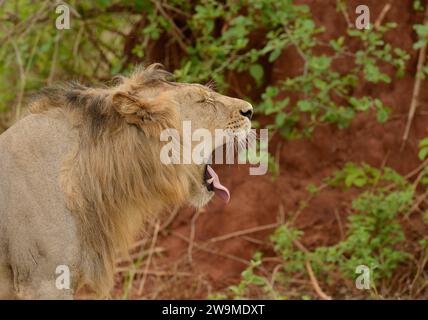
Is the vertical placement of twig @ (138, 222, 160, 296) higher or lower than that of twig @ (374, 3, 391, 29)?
lower

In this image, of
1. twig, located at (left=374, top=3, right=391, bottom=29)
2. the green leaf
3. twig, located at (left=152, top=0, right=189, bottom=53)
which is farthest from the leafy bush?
twig, located at (left=152, top=0, right=189, bottom=53)

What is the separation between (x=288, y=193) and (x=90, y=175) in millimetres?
3033

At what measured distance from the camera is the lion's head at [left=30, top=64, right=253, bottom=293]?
4.25 metres

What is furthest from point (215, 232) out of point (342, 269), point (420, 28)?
point (420, 28)

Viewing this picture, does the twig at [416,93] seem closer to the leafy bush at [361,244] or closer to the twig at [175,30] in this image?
the leafy bush at [361,244]

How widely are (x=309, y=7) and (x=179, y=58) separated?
46.4 inches

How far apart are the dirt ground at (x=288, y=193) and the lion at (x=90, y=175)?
8.24ft

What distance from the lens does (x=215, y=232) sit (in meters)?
7.18

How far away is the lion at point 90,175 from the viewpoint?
4.09m

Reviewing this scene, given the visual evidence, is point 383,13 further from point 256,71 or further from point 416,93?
point 256,71

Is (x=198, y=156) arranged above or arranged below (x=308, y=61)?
below

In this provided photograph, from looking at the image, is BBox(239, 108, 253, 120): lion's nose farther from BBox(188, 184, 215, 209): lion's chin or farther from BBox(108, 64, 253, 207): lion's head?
BBox(188, 184, 215, 209): lion's chin

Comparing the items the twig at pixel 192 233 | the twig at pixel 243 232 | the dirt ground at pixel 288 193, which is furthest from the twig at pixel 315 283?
the twig at pixel 192 233

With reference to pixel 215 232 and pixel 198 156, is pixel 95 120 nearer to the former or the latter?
pixel 198 156
